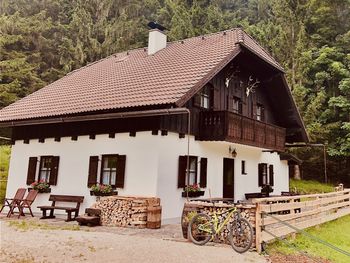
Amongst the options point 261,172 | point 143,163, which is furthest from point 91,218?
point 261,172

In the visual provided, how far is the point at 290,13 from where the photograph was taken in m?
29.7

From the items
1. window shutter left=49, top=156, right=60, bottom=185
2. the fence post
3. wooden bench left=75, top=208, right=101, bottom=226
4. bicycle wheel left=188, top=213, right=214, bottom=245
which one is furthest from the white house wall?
the fence post

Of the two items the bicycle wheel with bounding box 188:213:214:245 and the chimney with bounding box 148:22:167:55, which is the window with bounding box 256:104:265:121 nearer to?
the chimney with bounding box 148:22:167:55

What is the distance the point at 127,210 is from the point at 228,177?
573cm

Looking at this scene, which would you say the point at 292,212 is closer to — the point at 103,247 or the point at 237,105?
the point at 103,247

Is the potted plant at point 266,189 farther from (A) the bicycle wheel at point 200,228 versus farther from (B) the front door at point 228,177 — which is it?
(A) the bicycle wheel at point 200,228

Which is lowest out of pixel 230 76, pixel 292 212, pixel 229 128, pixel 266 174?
pixel 292 212

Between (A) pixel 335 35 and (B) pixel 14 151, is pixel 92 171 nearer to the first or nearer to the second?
(B) pixel 14 151

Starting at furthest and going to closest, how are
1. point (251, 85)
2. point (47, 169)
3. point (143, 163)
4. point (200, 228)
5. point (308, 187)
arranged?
point (308, 187) → point (251, 85) → point (47, 169) → point (143, 163) → point (200, 228)

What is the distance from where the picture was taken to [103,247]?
298 inches

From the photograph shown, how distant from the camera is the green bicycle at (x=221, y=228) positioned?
25.1 feet

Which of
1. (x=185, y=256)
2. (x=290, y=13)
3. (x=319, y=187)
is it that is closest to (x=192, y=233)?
(x=185, y=256)

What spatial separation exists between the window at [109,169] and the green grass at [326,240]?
5.53 metres

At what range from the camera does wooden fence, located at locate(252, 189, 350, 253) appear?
26.0 feet
